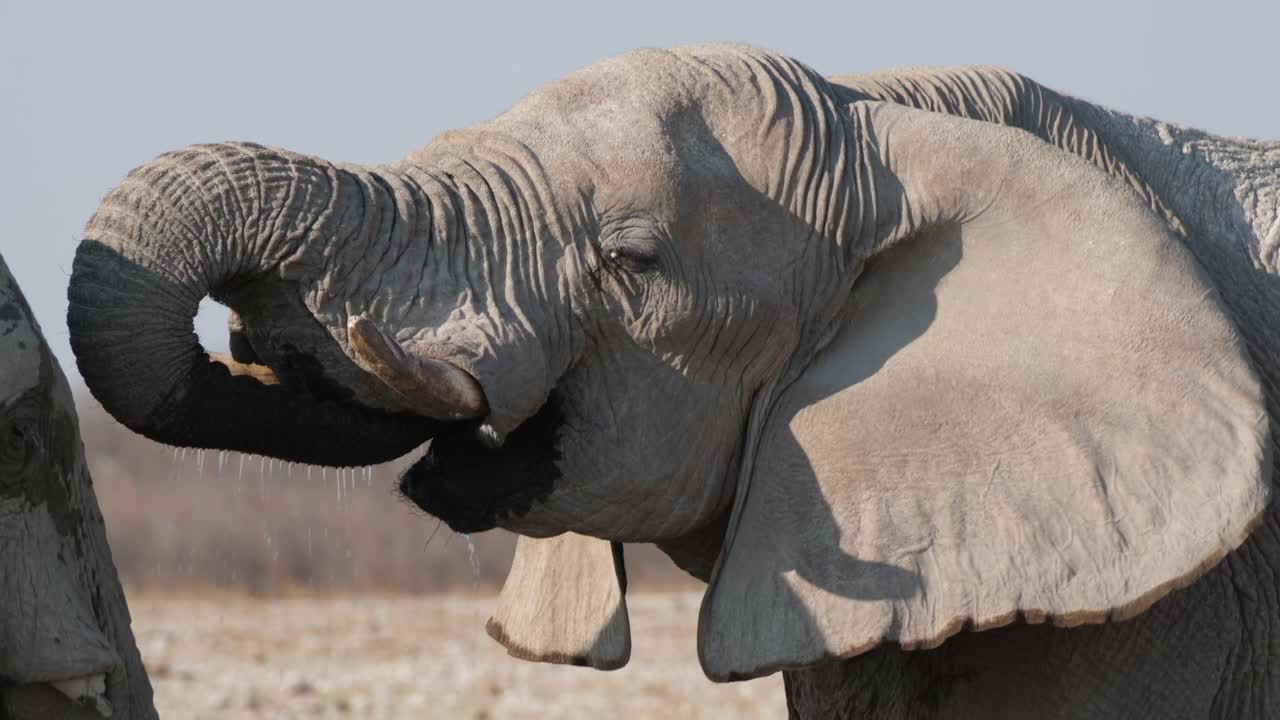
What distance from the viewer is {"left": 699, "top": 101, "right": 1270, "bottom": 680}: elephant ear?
3326mm

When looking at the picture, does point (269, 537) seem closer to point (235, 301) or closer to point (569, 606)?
point (569, 606)

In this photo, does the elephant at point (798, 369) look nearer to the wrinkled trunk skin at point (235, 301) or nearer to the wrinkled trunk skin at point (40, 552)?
the wrinkled trunk skin at point (235, 301)

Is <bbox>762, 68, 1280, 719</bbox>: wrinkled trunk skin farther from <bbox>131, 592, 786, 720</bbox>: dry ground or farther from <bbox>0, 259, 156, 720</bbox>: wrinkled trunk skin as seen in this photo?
<bbox>131, 592, 786, 720</bbox>: dry ground

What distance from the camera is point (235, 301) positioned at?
10.6 ft

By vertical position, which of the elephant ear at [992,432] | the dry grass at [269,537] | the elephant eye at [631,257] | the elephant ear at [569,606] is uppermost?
the elephant eye at [631,257]

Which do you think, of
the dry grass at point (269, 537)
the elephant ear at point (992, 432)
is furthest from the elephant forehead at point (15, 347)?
the dry grass at point (269, 537)

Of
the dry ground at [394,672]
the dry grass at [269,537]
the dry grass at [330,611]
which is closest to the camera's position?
the dry ground at [394,672]

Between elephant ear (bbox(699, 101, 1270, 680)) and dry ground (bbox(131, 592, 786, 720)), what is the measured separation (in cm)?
565

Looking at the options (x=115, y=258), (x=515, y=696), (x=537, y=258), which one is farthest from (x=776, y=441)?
(x=515, y=696)

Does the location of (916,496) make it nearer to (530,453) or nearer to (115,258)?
(530,453)

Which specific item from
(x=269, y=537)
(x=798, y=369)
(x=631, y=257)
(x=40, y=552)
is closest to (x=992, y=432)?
(x=798, y=369)

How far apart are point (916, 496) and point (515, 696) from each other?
651 centimetres

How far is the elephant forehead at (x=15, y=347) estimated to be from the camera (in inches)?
110

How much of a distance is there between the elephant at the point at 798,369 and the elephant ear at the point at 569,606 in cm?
36
